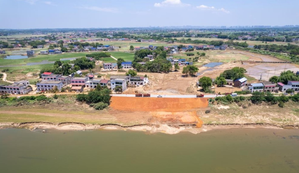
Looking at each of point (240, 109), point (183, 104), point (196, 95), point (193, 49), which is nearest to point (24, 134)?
point (183, 104)

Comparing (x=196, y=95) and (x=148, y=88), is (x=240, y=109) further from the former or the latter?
(x=148, y=88)

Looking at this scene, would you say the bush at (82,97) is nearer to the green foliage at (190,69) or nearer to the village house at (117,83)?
the village house at (117,83)

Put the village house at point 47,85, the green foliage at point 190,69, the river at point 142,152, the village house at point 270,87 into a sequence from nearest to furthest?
1. the river at point 142,152
2. the village house at point 270,87
3. the village house at point 47,85
4. the green foliage at point 190,69

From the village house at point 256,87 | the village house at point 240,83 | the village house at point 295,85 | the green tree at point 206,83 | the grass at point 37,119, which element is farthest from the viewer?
the village house at point 240,83

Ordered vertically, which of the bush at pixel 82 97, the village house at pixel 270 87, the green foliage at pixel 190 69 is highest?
→ the green foliage at pixel 190 69

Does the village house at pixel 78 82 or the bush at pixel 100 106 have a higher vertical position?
the village house at pixel 78 82

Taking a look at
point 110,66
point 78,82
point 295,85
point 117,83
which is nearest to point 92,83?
point 78,82

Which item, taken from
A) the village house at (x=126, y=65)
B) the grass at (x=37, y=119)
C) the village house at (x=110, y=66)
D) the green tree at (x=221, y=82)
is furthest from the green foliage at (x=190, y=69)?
the grass at (x=37, y=119)

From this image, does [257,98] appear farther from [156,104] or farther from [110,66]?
[110,66]

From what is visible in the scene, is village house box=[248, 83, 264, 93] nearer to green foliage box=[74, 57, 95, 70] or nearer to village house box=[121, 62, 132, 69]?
village house box=[121, 62, 132, 69]

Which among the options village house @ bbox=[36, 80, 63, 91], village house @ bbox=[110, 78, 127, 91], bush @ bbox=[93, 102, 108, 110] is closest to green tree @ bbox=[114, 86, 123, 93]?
village house @ bbox=[110, 78, 127, 91]
